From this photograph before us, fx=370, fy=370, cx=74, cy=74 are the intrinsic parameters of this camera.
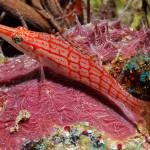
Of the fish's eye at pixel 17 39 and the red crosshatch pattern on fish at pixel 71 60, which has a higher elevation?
the fish's eye at pixel 17 39

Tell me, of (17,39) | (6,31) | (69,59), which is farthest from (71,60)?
(6,31)

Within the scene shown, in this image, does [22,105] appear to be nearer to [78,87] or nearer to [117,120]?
[78,87]

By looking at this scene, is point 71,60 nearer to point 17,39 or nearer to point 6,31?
point 17,39

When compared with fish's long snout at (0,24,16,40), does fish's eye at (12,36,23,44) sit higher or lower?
lower

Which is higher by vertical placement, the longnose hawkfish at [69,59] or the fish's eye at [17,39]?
the fish's eye at [17,39]

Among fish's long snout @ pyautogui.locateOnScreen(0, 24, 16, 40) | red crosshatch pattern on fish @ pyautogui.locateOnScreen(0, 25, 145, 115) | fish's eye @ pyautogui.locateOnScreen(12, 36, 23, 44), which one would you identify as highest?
fish's long snout @ pyautogui.locateOnScreen(0, 24, 16, 40)

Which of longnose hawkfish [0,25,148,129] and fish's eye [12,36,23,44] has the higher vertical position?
fish's eye [12,36,23,44]

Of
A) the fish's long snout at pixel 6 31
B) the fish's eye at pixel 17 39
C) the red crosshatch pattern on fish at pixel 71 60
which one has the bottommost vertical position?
the red crosshatch pattern on fish at pixel 71 60

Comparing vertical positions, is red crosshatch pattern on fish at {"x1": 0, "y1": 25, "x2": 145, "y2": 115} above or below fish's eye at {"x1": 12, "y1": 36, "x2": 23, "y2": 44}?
below

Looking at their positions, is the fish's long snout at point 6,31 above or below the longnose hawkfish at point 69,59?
above
